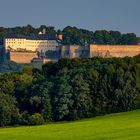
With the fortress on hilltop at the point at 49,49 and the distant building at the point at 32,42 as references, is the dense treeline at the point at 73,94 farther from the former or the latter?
the distant building at the point at 32,42

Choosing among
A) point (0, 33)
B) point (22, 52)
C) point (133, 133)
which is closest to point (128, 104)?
point (133, 133)

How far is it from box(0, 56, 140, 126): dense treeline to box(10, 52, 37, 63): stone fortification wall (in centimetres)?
9264

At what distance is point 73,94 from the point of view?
51.0 m

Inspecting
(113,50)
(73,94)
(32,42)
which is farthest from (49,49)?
Answer: (73,94)

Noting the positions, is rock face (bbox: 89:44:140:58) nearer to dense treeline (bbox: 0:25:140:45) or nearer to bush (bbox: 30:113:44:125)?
dense treeline (bbox: 0:25:140:45)

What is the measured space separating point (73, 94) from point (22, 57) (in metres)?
100

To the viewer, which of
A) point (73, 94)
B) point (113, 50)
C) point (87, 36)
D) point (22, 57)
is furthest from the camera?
point (87, 36)

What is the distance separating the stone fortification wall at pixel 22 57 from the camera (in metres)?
149

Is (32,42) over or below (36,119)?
over

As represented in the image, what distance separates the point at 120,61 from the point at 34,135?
2957 centimetres

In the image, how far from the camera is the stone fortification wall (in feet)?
490

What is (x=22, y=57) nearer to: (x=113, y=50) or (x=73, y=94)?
(x=113, y=50)

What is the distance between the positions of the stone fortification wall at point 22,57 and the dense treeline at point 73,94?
9264 cm

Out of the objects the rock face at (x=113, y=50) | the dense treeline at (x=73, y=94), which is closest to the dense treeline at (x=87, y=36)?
the rock face at (x=113, y=50)
